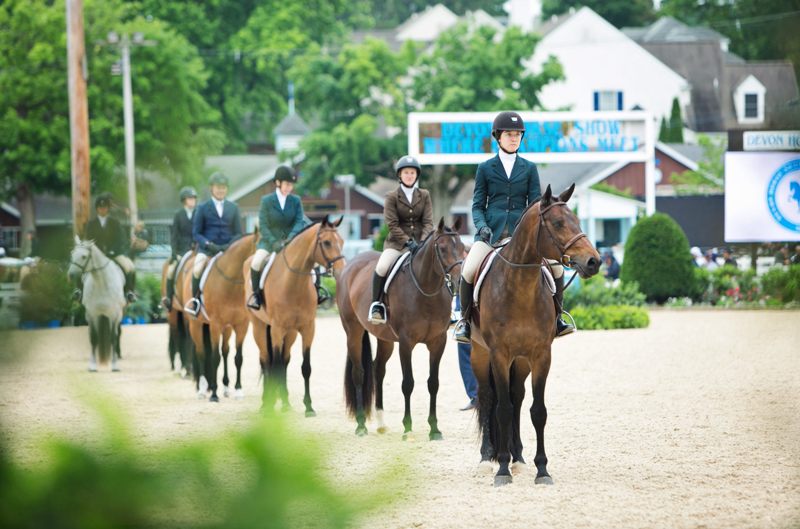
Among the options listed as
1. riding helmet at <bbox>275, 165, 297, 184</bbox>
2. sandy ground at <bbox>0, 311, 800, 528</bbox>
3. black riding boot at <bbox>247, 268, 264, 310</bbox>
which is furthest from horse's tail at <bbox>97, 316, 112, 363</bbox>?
riding helmet at <bbox>275, 165, 297, 184</bbox>

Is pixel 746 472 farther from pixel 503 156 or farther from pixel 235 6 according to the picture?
pixel 235 6

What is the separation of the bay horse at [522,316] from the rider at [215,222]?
685cm

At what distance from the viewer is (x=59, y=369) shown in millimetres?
1773

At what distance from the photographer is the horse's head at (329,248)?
12.4 m

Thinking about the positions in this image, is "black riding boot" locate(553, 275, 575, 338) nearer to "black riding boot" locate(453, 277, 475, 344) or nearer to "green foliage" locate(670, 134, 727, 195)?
"black riding boot" locate(453, 277, 475, 344)

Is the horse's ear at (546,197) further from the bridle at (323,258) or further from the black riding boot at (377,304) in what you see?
the bridle at (323,258)

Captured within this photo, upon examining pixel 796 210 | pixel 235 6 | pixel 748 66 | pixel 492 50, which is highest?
pixel 235 6

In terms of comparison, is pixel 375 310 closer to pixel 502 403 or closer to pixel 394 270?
pixel 394 270

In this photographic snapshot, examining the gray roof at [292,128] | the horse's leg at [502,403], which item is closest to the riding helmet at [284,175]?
the horse's leg at [502,403]

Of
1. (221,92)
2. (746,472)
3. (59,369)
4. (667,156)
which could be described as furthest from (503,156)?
(221,92)

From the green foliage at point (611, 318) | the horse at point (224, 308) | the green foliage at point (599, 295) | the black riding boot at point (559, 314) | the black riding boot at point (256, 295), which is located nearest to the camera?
the black riding boot at point (559, 314)

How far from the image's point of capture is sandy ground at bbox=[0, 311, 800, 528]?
1654 mm

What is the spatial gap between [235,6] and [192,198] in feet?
159

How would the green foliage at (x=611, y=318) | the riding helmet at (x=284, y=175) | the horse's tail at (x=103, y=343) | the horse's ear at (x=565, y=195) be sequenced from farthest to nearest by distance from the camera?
the green foliage at (x=611, y=318)
the riding helmet at (x=284, y=175)
the horse's ear at (x=565, y=195)
the horse's tail at (x=103, y=343)
